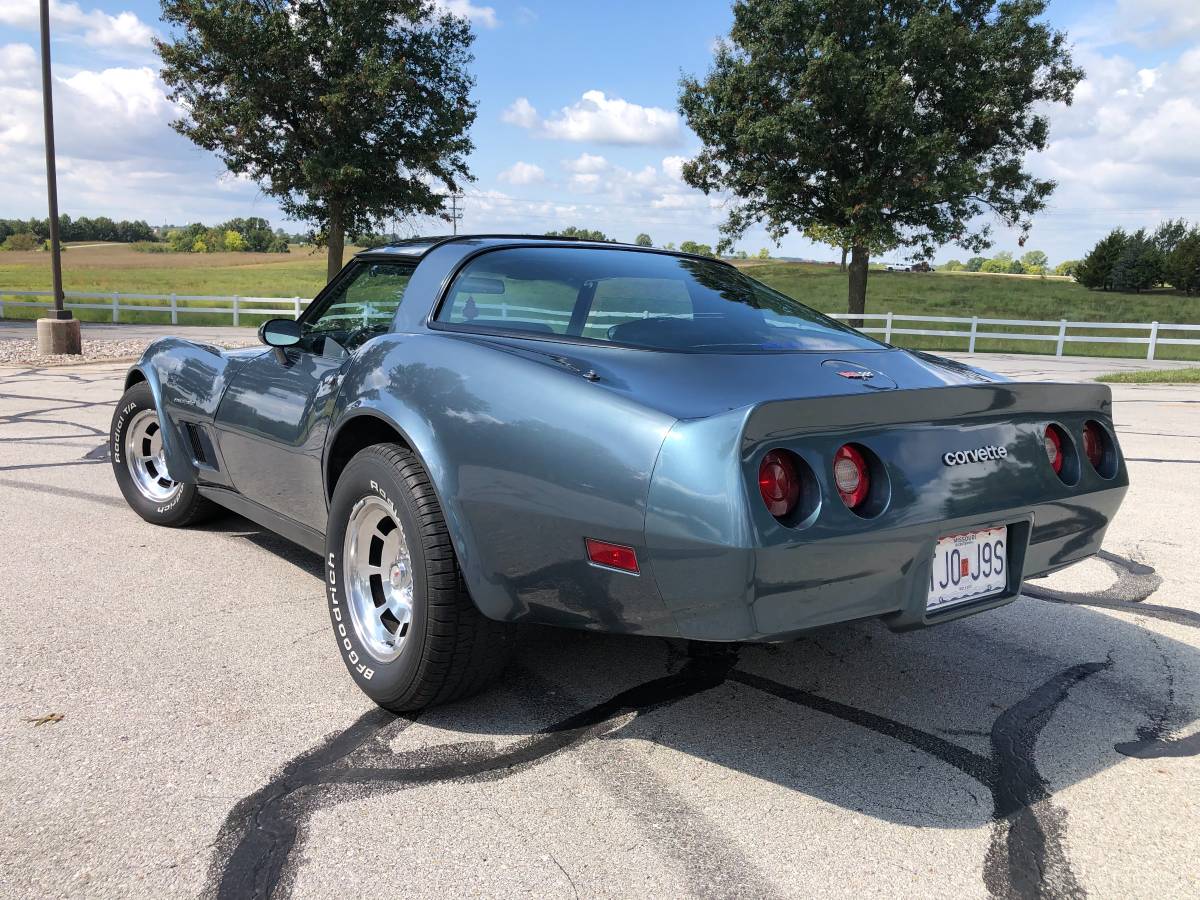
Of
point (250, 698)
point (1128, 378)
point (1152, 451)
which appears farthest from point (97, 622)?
point (1128, 378)

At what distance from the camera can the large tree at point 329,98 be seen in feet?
78.1

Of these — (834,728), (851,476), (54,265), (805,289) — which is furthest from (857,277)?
(851,476)

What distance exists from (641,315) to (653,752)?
1.28 metres

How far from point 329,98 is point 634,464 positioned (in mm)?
24014

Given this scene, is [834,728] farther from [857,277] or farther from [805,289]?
[805,289]

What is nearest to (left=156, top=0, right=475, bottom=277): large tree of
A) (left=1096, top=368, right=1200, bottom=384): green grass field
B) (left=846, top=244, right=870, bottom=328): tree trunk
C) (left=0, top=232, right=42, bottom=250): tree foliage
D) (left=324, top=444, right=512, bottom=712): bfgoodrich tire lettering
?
(left=846, top=244, right=870, bottom=328): tree trunk

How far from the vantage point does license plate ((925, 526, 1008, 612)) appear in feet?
7.66

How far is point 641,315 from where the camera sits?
2.81m

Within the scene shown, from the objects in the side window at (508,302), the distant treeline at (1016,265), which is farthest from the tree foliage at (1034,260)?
the side window at (508,302)

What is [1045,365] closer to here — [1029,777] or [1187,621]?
[1187,621]

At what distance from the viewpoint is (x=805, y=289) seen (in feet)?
164

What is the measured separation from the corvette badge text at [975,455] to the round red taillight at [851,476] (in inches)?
9.7

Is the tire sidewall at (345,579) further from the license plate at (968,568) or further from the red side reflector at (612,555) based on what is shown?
the license plate at (968,568)

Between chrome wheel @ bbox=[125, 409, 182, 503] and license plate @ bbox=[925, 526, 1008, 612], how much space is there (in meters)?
3.85
